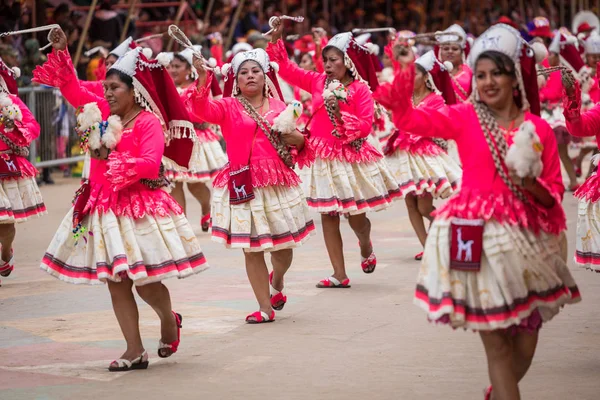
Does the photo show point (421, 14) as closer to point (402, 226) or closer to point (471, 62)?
point (402, 226)

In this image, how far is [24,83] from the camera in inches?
707

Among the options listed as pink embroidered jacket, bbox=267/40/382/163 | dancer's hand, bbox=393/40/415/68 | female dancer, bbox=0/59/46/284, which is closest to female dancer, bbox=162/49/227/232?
female dancer, bbox=0/59/46/284

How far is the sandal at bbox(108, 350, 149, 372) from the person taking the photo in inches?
272

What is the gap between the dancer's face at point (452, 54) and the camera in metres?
13.3

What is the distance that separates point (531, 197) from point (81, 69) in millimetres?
14839

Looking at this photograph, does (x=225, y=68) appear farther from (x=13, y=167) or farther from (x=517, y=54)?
(x=517, y=54)

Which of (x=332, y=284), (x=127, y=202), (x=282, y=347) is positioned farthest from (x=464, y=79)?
(x=127, y=202)

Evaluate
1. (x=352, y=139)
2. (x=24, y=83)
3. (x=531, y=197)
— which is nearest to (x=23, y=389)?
(x=531, y=197)

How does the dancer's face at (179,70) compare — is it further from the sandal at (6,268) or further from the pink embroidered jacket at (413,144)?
the sandal at (6,268)

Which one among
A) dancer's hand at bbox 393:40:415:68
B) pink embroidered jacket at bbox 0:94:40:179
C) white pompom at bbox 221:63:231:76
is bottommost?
pink embroidered jacket at bbox 0:94:40:179

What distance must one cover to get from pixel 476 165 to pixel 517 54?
1.93 ft

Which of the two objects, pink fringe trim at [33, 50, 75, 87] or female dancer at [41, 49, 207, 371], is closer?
female dancer at [41, 49, 207, 371]

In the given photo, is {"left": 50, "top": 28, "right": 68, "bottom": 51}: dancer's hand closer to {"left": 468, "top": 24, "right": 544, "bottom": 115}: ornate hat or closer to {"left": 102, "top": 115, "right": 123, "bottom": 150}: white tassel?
{"left": 102, "top": 115, "right": 123, "bottom": 150}: white tassel

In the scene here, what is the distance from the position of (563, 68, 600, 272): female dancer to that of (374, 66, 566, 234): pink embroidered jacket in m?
1.70
